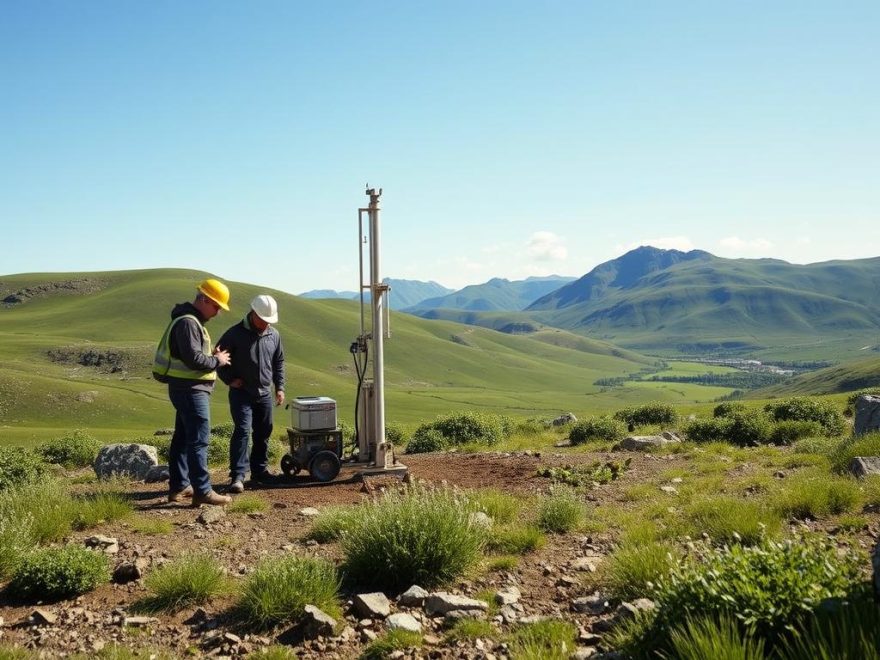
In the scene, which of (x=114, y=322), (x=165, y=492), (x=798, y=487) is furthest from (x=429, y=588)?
(x=114, y=322)

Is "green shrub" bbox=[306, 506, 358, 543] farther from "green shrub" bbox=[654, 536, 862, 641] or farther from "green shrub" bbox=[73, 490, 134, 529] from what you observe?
"green shrub" bbox=[654, 536, 862, 641]

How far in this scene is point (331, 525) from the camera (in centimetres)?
838

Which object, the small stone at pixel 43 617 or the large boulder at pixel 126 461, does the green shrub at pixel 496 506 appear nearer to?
the small stone at pixel 43 617

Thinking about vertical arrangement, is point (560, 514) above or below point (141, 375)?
above

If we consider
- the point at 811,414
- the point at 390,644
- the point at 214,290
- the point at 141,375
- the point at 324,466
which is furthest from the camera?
the point at 141,375

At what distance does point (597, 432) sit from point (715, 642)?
14970 mm

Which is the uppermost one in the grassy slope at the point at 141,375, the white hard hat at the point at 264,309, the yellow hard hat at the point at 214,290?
the yellow hard hat at the point at 214,290

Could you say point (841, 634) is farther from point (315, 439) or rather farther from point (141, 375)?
point (141, 375)

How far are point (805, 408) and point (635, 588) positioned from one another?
1644 cm

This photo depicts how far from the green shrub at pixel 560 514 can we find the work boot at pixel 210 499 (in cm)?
465

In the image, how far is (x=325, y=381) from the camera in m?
135

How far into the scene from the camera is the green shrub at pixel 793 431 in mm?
16797

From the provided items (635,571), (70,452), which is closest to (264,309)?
(635,571)

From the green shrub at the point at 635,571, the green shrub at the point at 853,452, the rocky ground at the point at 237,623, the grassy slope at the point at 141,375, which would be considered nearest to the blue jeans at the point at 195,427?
the rocky ground at the point at 237,623
